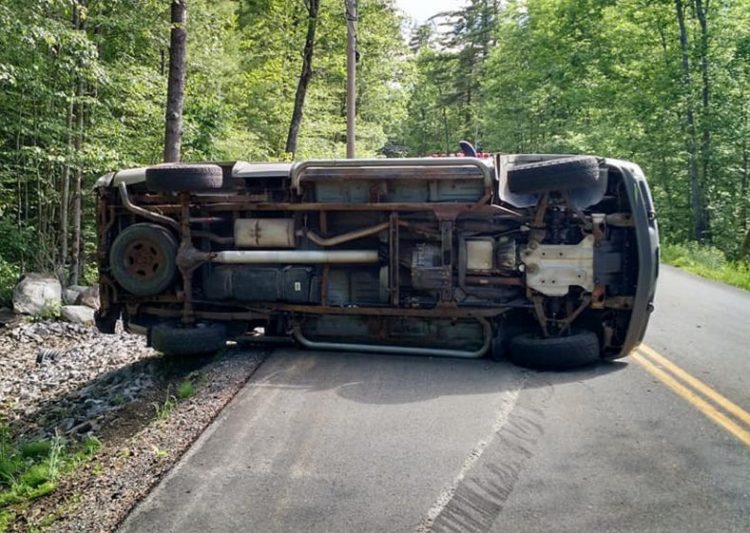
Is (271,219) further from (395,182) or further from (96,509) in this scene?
(96,509)

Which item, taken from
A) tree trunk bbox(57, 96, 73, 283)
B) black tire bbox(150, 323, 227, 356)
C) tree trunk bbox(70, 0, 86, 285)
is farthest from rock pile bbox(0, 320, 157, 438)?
tree trunk bbox(70, 0, 86, 285)

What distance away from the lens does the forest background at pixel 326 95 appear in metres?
12.0

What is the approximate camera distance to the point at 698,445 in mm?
4059

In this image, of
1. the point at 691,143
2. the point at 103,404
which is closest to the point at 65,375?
the point at 103,404

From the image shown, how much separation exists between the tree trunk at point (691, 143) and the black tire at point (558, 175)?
14868mm

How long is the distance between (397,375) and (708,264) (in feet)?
39.7

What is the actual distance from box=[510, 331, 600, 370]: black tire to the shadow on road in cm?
9

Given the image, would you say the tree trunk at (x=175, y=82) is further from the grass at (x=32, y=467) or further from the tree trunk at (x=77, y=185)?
the grass at (x=32, y=467)

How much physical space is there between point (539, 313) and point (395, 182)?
6.03 feet

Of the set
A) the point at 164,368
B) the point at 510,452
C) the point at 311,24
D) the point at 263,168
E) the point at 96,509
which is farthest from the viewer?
the point at 311,24

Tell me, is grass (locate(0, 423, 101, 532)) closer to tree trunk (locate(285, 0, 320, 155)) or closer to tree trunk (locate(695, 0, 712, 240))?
tree trunk (locate(285, 0, 320, 155))

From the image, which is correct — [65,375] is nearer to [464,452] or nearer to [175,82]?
[175,82]

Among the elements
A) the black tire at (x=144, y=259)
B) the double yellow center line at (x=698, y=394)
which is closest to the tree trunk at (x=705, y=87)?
the double yellow center line at (x=698, y=394)

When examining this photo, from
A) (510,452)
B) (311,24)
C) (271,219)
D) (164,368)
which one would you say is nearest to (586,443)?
(510,452)
